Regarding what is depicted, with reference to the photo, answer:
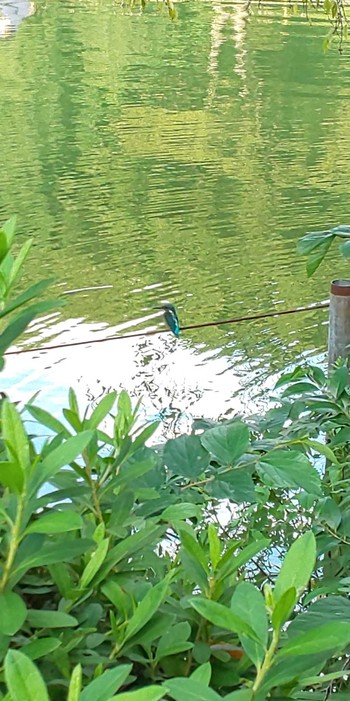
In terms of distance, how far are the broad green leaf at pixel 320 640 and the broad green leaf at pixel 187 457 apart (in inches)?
8.8

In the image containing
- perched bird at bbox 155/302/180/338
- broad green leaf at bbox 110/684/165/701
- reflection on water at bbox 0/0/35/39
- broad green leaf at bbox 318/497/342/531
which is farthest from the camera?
reflection on water at bbox 0/0/35/39

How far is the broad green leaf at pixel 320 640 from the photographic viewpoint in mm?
343

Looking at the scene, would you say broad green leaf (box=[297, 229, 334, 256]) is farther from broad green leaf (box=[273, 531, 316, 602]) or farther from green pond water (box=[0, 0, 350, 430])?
green pond water (box=[0, 0, 350, 430])

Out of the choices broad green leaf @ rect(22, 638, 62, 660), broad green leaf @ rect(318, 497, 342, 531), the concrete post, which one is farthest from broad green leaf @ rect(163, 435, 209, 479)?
the concrete post

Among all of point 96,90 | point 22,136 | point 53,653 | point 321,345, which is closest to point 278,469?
point 53,653

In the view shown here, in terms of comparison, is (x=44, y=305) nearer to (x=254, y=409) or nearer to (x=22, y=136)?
(x=254, y=409)

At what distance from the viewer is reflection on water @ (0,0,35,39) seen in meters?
15.7

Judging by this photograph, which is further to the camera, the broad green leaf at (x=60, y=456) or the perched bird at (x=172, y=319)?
the perched bird at (x=172, y=319)

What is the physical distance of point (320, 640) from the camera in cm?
35

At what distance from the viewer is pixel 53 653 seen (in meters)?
0.39

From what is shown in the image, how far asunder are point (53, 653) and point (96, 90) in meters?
11.7

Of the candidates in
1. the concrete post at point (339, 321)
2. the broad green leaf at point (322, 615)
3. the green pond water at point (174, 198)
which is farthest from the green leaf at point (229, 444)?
the concrete post at point (339, 321)

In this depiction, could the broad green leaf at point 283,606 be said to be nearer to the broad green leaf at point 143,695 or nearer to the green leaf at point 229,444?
the broad green leaf at point 143,695

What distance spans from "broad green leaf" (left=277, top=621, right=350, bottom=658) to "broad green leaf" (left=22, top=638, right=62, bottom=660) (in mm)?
93
